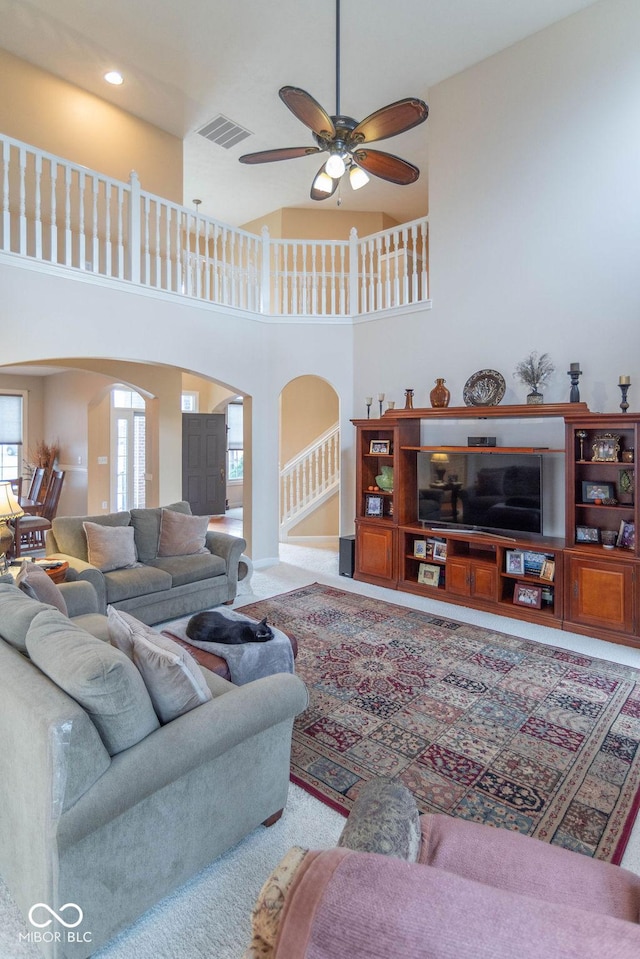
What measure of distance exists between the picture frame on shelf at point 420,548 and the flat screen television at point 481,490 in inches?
8.5

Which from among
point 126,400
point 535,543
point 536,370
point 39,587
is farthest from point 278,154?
point 126,400

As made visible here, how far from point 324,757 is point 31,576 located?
1918mm

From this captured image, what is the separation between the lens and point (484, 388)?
5.25 metres

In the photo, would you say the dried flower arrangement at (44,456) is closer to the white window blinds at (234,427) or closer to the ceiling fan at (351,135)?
the white window blinds at (234,427)

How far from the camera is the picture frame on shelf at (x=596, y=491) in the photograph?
4355mm

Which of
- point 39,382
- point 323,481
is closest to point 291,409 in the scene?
point 323,481

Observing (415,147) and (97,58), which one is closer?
(97,58)

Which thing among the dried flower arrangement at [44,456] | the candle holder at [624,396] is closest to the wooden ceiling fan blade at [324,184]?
the candle holder at [624,396]

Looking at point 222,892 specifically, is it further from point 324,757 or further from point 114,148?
point 114,148

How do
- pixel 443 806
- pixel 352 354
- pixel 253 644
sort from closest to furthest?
pixel 443 806 < pixel 253 644 < pixel 352 354

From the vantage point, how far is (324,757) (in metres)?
2.64

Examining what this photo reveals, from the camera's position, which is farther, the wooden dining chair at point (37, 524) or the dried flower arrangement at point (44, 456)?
the dried flower arrangement at point (44, 456)

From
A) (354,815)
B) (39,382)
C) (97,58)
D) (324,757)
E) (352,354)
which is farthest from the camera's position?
(39,382)

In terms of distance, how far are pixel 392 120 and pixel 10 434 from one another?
30.4 feet
